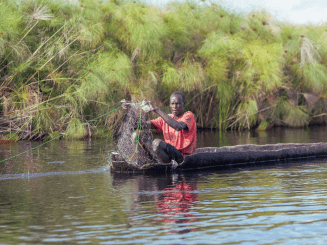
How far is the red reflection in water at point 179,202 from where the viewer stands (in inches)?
187

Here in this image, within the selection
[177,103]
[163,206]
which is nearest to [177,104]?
[177,103]

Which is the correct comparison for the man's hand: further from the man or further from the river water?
the river water

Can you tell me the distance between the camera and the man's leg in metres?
7.28

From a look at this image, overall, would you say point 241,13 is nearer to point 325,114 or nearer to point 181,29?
point 181,29

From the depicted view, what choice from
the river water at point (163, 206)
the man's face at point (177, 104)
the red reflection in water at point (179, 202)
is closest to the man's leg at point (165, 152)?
the river water at point (163, 206)

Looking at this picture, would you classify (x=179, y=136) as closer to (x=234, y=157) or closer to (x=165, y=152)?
(x=165, y=152)

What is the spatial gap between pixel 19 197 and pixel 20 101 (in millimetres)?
8734

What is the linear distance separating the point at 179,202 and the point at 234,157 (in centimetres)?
339

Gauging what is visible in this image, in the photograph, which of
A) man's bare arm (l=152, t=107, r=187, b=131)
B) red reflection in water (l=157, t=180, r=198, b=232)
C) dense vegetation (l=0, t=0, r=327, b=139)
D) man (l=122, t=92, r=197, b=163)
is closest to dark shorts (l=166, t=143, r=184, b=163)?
man (l=122, t=92, r=197, b=163)

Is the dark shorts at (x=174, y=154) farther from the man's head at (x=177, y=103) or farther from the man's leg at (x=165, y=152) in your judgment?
the man's head at (x=177, y=103)

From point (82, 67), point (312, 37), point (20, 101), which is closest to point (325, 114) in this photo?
point (312, 37)

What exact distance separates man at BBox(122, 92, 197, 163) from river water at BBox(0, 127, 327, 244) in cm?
33

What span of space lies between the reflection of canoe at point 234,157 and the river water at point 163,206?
18 centimetres

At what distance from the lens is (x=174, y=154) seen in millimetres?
7496
